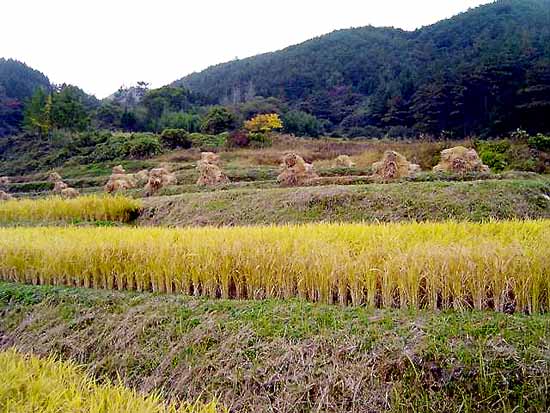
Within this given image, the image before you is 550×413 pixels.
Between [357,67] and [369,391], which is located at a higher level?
[357,67]

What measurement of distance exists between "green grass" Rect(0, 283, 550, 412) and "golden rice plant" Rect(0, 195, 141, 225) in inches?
229

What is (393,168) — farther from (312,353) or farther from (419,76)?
(419,76)

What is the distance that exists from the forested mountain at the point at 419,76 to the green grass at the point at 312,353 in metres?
24.8

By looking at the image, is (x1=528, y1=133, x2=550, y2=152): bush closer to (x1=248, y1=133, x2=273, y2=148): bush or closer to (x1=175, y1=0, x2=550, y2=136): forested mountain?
(x1=175, y1=0, x2=550, y2=136): forested mountain

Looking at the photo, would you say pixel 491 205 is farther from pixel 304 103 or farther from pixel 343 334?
pixel 304 103

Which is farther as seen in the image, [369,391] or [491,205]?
[491,205]

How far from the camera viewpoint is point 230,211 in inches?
351

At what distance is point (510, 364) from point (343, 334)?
38.8 inches

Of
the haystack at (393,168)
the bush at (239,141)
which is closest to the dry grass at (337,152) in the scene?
the bush at (239,141)

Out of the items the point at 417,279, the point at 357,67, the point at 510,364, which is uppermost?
the point at 357,67

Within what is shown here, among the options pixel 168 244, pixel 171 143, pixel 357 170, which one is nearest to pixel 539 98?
pixel 357 170

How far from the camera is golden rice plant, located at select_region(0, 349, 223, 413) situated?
1905 millimetres

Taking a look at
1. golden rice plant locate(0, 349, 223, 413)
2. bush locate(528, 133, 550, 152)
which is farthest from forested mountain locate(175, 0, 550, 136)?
golden rice plant locate(0, 349, 223, 413)

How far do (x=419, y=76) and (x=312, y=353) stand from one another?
116 ft
